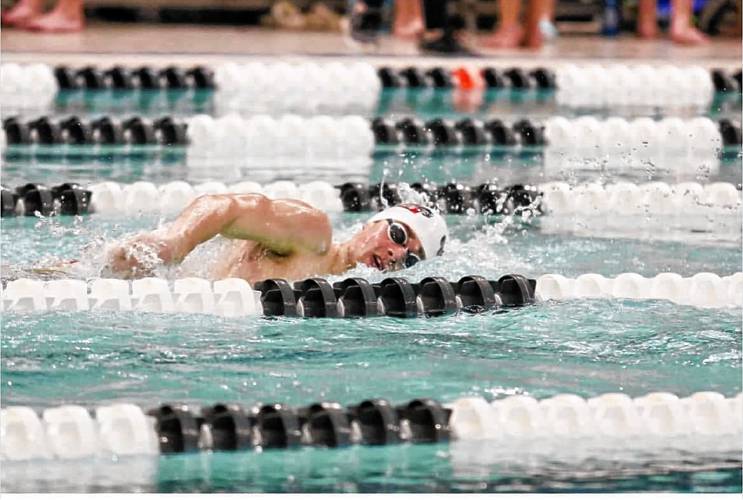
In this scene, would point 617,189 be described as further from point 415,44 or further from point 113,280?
point 415,44

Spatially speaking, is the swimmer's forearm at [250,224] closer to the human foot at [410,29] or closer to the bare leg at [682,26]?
the human foot at [410,29]

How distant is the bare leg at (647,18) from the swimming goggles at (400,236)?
6483 mm

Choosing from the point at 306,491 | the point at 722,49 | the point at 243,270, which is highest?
the point at 722,49

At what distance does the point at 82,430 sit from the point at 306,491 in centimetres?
47

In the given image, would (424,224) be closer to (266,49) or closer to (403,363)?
(403,363)

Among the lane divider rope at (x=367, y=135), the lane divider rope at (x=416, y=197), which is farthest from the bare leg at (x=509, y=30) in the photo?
the lane divider rope at (x=416, y=197)

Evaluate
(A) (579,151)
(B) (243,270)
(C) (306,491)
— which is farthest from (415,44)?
(C) (306,491)

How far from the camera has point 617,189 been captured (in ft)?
19.4

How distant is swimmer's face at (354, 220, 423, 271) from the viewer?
4.41 meters

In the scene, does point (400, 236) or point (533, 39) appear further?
point (533, 39)

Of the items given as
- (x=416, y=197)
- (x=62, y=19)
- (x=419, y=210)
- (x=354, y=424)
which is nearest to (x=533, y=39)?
(x=62, y=19)

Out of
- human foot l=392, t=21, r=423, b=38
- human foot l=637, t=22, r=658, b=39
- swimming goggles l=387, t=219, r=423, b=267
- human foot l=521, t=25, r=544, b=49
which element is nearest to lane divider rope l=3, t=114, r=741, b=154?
swimming goggles l=387, t=219, r=423, b=267

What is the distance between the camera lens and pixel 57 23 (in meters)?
9.84

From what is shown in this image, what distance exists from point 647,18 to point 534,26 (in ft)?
4.43
